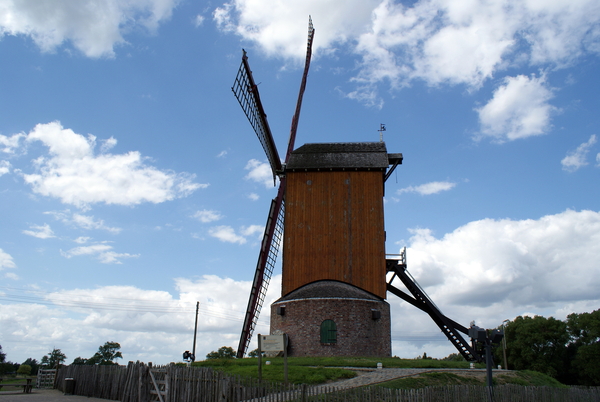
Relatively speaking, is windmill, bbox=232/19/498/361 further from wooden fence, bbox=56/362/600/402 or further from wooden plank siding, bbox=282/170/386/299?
wooden fence, bbox=56/362/600/402

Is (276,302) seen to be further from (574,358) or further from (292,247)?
(574,358)

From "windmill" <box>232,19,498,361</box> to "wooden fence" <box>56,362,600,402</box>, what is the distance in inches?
399

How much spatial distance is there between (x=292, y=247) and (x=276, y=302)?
3.58 meters

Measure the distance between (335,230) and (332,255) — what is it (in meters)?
1.60

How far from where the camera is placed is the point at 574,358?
43219mm

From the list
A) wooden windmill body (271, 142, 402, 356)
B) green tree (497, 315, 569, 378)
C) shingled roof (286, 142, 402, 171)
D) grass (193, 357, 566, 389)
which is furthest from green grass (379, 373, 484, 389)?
green tree (497, 315, 569, 378)

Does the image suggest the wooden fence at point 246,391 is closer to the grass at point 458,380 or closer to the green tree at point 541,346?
the grass at point 458,380

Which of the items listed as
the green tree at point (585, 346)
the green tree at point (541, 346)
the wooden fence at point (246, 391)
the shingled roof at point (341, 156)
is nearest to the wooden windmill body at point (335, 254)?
the shingled roof at point (341, 156)

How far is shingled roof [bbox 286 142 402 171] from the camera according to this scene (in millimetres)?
29516

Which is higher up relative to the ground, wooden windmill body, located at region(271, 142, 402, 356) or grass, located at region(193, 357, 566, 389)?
wooden windmill body, located at region(271, 142, 402, 356)

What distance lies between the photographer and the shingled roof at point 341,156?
29.5m

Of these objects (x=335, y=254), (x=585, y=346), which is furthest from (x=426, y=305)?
(x=585, y=346)

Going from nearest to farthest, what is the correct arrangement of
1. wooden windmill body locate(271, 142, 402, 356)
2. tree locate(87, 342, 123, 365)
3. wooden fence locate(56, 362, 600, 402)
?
wooden fence locate(56, 362, 600, 402) → wooden windmill body locate(271, 142, 402, 356) → tree locate(87, 342, 123, 365)

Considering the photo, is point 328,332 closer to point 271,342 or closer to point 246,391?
point 271,342
